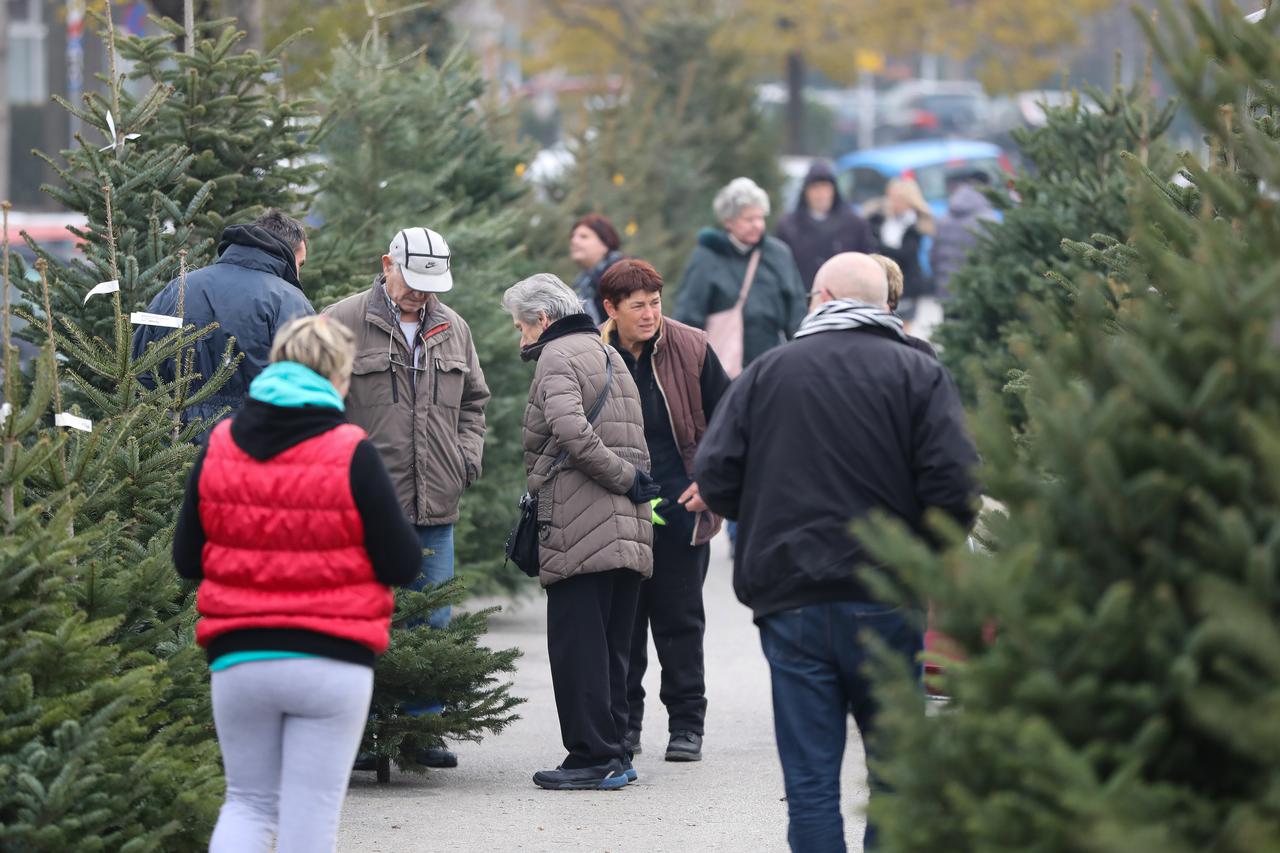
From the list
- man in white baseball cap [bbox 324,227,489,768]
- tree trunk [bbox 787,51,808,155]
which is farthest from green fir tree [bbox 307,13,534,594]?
tree trunk [bbox 787,51,808,155]

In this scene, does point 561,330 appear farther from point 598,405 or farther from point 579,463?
point 579,463

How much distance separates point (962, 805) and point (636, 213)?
610 inches

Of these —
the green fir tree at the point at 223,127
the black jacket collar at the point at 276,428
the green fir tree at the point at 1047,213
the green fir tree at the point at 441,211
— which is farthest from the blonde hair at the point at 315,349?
the green fir tree at the point at 1047,213

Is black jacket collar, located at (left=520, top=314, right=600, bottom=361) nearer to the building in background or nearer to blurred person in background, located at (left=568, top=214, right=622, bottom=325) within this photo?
blurred person in background, located at (left=568, top=214, right=622, bottom=325)

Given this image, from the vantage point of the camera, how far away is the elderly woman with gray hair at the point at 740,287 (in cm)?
1112

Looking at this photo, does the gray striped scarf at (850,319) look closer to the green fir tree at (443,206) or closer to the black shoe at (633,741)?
the black shoe at (633,741)

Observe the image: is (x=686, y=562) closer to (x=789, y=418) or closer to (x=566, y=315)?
(x=566, y=315)

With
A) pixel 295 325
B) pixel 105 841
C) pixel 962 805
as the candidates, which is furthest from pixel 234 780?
pixel 962 805

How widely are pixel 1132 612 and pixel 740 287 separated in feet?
26.6

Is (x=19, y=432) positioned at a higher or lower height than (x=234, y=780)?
higher

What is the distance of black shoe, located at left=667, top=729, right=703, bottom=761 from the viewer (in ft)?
24.6

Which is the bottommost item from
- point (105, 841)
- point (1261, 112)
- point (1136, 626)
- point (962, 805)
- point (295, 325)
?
point (105, 841)

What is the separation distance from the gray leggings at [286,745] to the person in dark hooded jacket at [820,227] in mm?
9653

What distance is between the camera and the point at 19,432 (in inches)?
196
